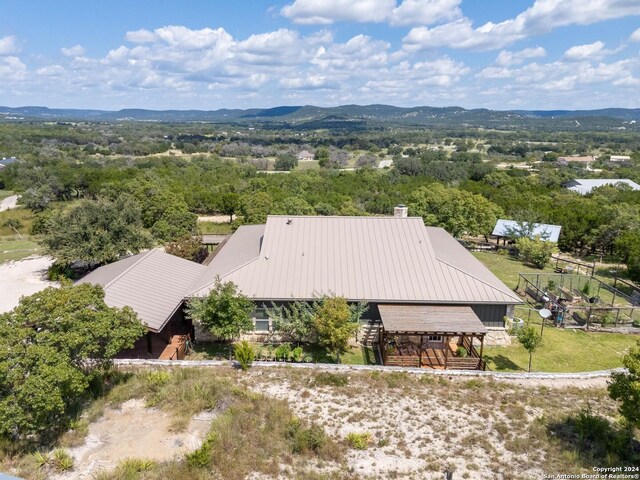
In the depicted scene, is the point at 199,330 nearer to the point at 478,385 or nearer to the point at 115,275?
the point at 115,275

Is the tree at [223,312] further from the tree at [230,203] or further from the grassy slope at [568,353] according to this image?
the tree at [230,203]

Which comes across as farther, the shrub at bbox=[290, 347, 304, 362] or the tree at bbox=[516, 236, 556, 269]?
the tree at bbox=[516, 236, 556, 269]

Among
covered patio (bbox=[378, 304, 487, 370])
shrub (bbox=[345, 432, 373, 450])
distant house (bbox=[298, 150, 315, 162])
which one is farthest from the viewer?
distant house (bbox=[298, 150, 315, 162])

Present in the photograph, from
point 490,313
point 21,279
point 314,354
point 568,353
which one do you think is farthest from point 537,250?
point 21,279

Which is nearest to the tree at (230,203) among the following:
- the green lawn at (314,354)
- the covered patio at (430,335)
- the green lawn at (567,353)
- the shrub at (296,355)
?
the green lawn at (314,354)

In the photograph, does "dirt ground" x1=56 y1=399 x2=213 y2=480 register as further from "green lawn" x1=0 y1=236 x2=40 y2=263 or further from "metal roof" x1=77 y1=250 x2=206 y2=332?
"green lawn" x1=0 y1=236 x2=40 y2=263

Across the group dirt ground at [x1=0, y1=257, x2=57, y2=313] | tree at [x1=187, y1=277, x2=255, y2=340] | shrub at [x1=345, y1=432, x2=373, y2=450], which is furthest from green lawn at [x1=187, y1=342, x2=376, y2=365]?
dirt ground at [x1=0, y1=257, x2=57, y2=313]
